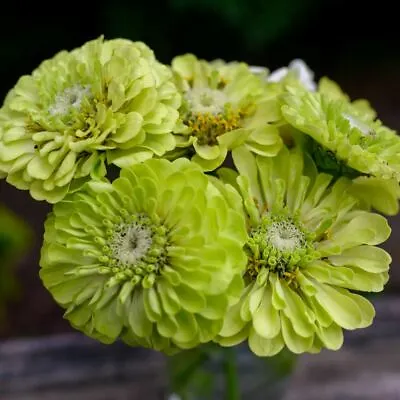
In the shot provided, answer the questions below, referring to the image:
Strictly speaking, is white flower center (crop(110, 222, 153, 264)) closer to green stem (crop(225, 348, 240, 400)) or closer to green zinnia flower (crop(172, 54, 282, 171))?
green zinnia flower (crop(172, 54, 282, 171))

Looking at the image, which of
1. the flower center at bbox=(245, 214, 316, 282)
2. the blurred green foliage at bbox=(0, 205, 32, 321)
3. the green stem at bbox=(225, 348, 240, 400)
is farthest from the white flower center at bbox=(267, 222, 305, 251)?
the blurred green foliage at bbox=(0, 205, 32, 321)

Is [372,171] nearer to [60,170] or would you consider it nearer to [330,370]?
[60,170]

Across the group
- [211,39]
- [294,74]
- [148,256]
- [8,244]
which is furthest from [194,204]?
[211,39]

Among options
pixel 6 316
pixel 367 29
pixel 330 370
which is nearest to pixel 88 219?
pixel 330 370

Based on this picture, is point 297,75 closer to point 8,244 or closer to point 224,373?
point 224,373

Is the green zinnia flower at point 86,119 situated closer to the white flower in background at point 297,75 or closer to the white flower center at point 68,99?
the white flower center at point 68,99

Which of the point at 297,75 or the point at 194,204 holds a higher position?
the point at 297,75
